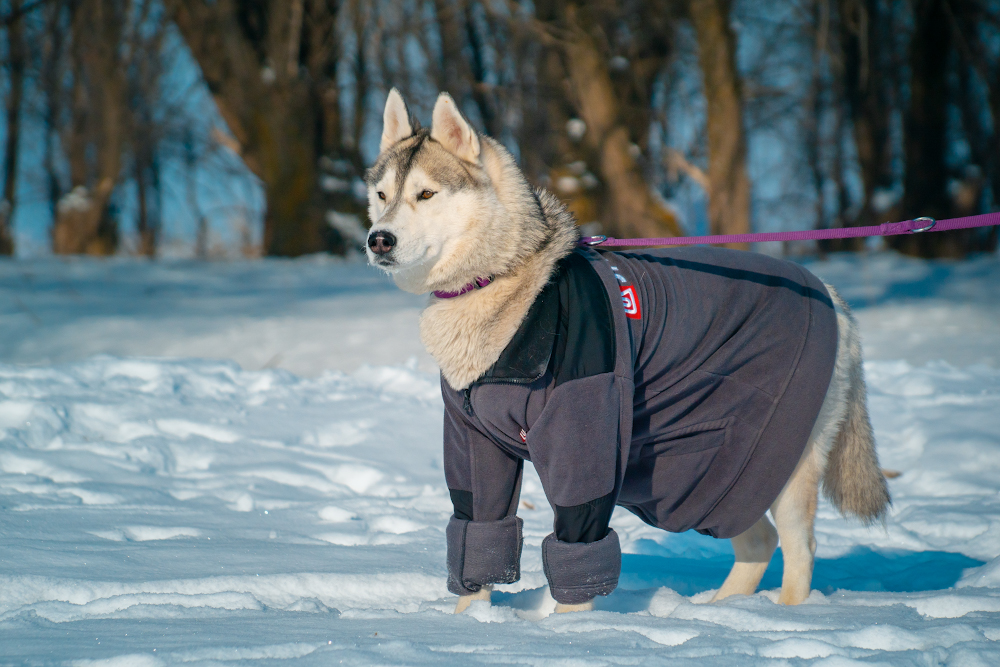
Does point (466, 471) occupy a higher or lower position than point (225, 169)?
lower

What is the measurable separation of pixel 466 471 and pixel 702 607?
88 centimetres

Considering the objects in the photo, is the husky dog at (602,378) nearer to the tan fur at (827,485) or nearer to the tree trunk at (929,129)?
the tan fur at (827,485)

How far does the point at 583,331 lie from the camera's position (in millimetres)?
2406

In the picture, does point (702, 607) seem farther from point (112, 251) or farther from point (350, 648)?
point (112, 251)

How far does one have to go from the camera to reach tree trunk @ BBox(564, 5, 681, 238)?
9.98 m

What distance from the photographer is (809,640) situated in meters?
1.96

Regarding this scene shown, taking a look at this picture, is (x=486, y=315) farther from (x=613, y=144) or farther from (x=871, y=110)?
(x=871, y=110)

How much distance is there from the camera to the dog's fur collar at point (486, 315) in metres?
2.50

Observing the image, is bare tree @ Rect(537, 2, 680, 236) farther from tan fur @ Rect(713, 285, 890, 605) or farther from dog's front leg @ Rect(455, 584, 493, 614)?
dog's front leg @ Rect(455, 584, 493, 614)

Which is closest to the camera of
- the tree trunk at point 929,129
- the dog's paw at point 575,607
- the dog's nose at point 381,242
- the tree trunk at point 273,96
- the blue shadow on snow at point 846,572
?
the dog's paw at point 575,607

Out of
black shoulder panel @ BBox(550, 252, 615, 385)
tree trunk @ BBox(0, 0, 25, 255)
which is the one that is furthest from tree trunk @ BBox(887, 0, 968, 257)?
tree trunk @ BBox(0, 0, 25, 255)

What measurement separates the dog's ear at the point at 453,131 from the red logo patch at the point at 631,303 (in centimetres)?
81

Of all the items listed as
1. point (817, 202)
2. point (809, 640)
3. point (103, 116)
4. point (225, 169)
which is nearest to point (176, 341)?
point (809, 640)

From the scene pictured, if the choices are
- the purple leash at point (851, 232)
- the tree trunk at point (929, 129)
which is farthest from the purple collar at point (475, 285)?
the tree trunk at point (929, 129)
